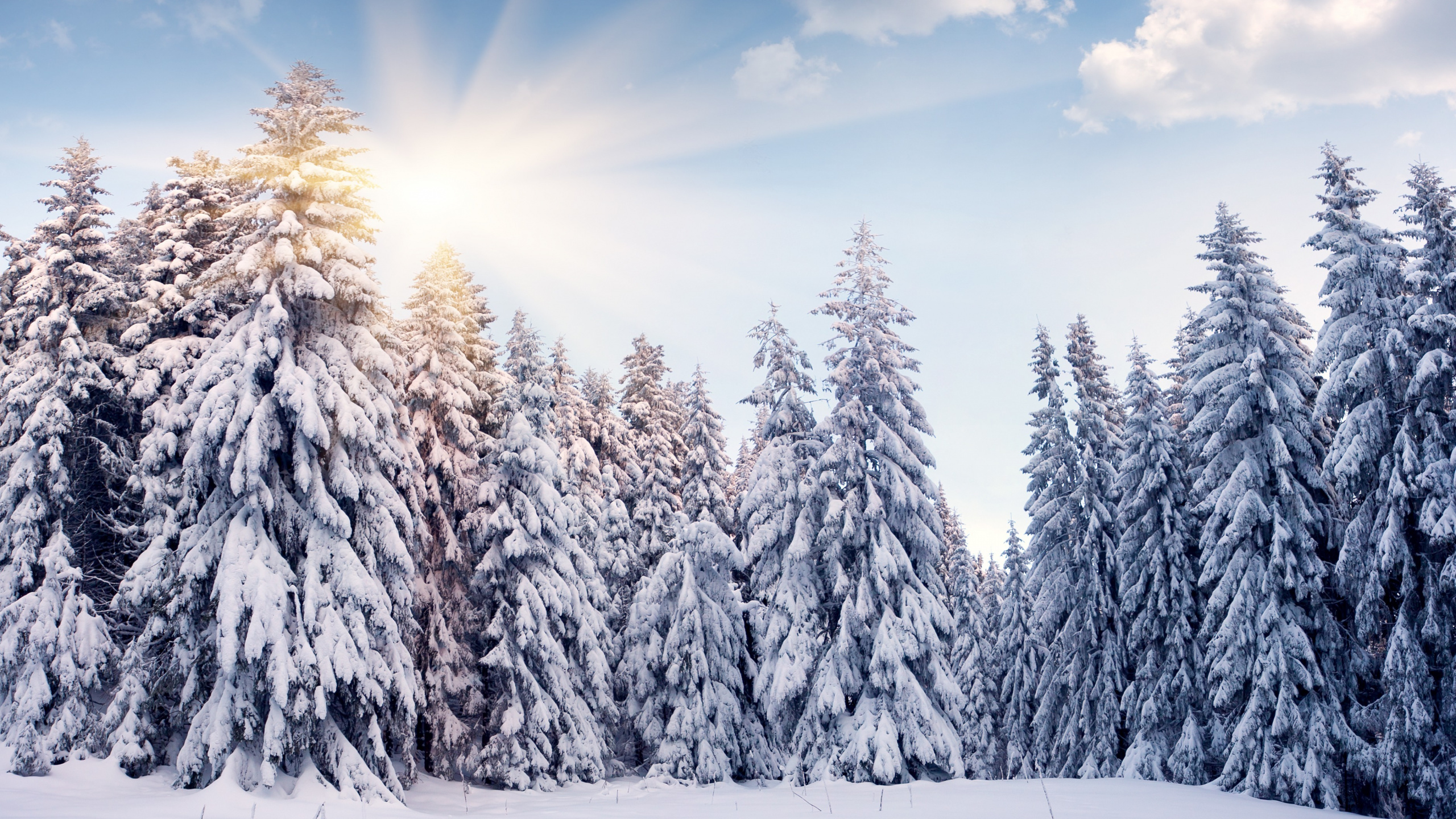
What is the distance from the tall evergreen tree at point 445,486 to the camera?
2406 centimetres

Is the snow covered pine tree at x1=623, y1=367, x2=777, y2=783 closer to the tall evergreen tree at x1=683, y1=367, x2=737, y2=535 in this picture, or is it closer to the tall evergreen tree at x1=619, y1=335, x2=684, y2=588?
the tall evergreen tree at x1=683, y1=367, x2=737, y2=535

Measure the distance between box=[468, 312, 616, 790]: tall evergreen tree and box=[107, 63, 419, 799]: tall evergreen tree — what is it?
5.53 metres

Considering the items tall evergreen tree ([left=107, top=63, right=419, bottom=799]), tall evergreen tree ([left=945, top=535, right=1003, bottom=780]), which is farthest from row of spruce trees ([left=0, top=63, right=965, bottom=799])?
tall evergreen tree ([left=945, top=535, right=1003, bottom=780])

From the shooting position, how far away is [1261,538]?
21.6 m

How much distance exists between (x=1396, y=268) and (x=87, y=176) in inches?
1362

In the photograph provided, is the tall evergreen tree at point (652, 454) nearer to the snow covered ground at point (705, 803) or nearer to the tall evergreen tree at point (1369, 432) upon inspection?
the snow covered ground at point (705, 803)

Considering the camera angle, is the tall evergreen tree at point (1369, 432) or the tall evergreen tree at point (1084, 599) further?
the tall evergreen tree at point (1084, 599)

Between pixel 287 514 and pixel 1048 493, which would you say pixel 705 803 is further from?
pixel 1048 493

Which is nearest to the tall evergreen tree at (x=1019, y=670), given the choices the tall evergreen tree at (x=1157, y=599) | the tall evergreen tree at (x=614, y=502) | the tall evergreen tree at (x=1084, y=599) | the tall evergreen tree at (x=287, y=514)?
the tall evergreen tree at (x=1084, y=599)

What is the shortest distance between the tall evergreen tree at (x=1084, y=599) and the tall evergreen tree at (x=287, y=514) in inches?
826

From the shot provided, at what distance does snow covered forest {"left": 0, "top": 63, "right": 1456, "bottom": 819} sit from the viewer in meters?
16.9

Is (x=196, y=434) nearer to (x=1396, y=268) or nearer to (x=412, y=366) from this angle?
(x=412, y=366)

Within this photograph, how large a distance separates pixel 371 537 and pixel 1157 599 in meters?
22.3

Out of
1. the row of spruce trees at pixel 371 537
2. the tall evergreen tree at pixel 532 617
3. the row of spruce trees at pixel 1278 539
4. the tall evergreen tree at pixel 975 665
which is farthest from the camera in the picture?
the tall evergreen tree at pixel 975 665
